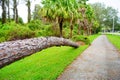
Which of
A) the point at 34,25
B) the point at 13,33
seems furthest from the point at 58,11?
the point at 34,25

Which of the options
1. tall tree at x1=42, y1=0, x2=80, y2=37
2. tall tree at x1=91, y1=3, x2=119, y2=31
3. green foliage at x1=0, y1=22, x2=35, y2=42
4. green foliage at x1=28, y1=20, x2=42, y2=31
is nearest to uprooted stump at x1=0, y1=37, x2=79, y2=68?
green foliage at x1=0, y1=22, x2=35, y2=42

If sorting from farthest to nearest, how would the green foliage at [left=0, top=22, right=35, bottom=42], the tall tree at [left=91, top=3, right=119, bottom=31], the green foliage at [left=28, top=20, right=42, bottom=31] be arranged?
1. the tall tree at [left=91, top=3, right=119, bottom=31]
2. the green foliage at [left=28, top=20, right=42, bottom=31]
3. the green foliage at [left=0, top=22, right=35, bottom=42]

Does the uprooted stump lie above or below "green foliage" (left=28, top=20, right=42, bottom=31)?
below

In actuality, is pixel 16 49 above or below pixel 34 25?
below

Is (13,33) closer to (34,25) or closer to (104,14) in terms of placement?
(34,25)

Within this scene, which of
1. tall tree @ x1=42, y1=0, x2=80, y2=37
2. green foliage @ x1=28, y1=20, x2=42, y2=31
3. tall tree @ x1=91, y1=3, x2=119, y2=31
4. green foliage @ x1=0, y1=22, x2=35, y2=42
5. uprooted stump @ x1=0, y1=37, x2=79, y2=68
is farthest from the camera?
tall tree @ x1=91, y1=3, x2=119, y2=31

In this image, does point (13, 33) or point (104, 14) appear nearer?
point (13, 33)

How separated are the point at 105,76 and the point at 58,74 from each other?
5.79 feet

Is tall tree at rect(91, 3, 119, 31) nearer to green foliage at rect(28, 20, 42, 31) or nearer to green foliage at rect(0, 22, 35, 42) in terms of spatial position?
green foliage at rect(28, 20, 42, 31)

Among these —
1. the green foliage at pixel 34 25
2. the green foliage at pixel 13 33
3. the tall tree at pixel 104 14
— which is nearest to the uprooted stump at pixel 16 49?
the green foliage at pixel 13 33

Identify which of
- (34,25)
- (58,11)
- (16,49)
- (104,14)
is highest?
(104,14)

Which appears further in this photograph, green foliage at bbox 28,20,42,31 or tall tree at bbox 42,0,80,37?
green foliage at bbox 28,20,42,31

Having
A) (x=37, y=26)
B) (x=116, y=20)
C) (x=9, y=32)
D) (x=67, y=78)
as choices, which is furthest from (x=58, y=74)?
(x=116, y=20)

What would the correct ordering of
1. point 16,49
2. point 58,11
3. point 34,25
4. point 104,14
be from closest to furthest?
1. point 16,49
2. point 58,11
3. point 34,25
4. point 104,14
